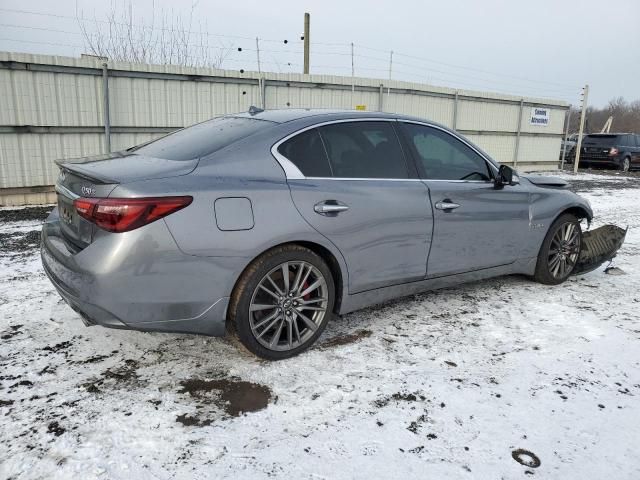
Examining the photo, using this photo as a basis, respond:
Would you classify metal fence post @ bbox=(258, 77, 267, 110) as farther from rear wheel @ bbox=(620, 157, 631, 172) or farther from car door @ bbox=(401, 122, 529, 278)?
rear wheel @ bbox=(620, 157, 631, 172)

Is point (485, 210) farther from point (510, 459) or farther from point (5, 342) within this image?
point (5, 342)

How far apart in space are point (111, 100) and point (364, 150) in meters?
7.30

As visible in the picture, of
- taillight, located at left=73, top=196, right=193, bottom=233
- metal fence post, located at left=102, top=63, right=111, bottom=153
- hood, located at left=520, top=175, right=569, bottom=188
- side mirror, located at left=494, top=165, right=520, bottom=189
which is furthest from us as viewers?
metal fence post, located at left=102, top=63, right=111, bottom=153

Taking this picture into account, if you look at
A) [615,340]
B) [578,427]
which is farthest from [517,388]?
[615,340]

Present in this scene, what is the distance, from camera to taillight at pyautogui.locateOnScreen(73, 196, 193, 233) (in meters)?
2.62

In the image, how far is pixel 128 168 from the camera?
2951 millimetres

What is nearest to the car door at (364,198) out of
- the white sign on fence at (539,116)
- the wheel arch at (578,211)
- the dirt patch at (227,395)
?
the dirt patch at (227,395)

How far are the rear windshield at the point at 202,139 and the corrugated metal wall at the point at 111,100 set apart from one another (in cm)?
605

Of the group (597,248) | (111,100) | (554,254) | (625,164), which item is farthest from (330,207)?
(625,164)

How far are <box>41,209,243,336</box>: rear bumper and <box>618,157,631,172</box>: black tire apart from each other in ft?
67.3

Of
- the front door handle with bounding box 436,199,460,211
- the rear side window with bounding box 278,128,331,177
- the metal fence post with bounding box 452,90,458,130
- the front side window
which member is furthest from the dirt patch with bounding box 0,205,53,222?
the metal fence post with bounding box 452,90,458,130

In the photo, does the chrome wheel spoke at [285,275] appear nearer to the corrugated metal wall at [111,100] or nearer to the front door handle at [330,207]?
the front door handle at [330,207]

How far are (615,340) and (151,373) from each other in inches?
124

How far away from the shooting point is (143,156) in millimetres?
A: 3316
